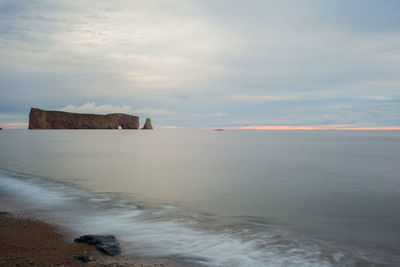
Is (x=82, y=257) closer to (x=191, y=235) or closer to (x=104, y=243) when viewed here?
(x=104, y=243)

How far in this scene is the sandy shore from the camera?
578 centimetres

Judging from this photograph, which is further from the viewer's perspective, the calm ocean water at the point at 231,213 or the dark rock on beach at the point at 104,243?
the calm ocean water at the point at 231,213

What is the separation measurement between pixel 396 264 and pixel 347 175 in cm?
1685

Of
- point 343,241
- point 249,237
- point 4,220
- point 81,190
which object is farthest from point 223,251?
point 81,190

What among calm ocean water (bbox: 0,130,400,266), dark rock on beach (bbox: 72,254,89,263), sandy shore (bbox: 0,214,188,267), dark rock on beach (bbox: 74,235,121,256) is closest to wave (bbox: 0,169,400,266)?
calm ocean water (bbox: 0,130,400,266)

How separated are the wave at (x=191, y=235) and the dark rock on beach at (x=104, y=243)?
38cm

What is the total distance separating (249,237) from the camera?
8.59 m

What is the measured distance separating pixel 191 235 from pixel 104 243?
2.64 metres

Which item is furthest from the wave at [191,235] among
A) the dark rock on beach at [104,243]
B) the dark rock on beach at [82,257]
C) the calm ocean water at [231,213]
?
the dark rock on beach at [82,257]

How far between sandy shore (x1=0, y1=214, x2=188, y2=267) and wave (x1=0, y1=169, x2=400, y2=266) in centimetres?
73

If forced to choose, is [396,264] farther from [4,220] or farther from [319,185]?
[319,185]

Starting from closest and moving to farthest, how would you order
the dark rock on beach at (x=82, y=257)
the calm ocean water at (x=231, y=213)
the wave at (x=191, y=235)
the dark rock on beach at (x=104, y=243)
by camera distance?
the dark rock on beach at (x=82, y=257) < the dark rock on beach at (x=104, y=243) < the wave at (x=191, y=235) < the calm ocean water at (x=231, y=213)

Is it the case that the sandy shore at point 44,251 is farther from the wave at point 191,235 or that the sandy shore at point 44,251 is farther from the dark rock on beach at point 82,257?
the wave at point 191,235

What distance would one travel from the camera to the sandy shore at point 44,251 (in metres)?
5.78
